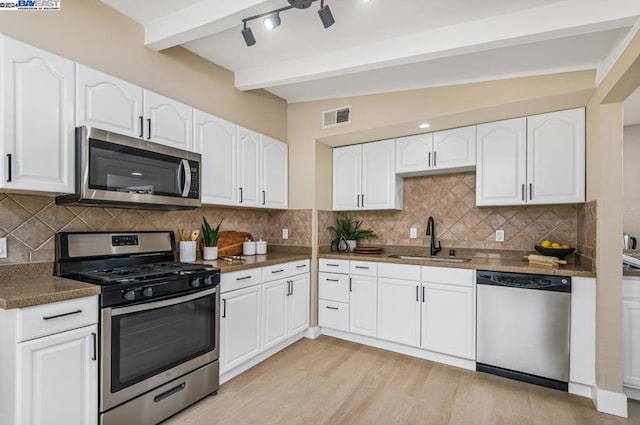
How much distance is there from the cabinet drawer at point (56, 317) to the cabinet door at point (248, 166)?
1.58 metres

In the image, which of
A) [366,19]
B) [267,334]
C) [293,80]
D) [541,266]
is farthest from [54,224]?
[541,266]

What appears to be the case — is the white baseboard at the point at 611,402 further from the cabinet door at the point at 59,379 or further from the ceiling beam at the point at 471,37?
the cabinet door at the point at 59,379

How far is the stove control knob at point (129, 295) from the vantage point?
178cm

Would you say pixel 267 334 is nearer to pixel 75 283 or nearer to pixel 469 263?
pixel 75 283

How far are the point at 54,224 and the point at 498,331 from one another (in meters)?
3.35

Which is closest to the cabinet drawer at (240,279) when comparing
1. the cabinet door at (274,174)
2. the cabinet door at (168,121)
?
the cabinet door at (274,174)

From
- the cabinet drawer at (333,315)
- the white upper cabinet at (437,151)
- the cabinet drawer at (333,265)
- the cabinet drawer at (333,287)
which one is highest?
the white upper cabinet at (437,151)

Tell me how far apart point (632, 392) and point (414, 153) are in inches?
101

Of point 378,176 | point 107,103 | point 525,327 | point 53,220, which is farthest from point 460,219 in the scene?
point 53,220

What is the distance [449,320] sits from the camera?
2.87m

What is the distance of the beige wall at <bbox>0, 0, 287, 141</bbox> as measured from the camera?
74.5 inches

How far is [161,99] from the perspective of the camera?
238 centimetres

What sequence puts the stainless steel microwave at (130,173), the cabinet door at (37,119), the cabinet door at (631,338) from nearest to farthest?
the cabinet door at (37,119), the stainless steel microwave at (130,173), the cabinet door at (631,338)

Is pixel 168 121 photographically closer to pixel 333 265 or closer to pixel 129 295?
pixel 129 295
